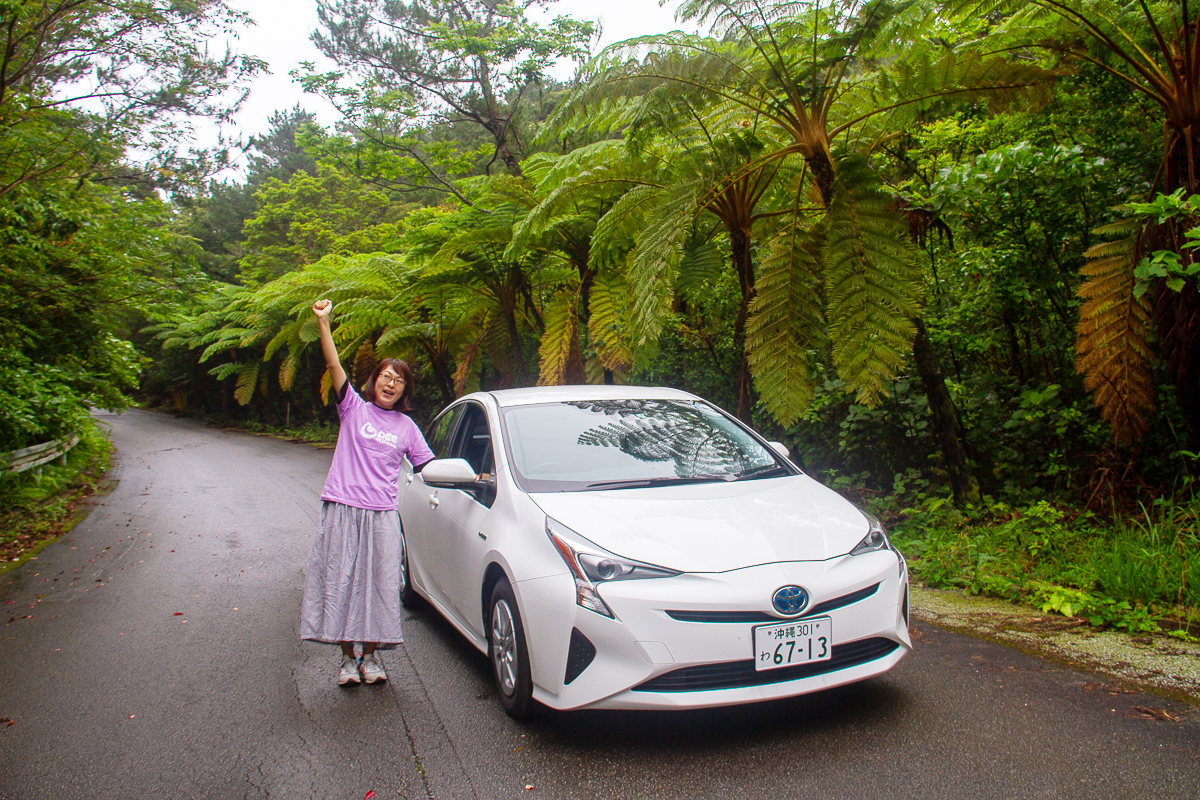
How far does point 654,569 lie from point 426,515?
7.57 ft

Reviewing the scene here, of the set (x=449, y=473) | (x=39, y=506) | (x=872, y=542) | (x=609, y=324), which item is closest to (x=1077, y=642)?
(x=872, y=542)

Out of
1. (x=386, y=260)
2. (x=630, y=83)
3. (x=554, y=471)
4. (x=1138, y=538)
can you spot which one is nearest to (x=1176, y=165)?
(x=1138, y=538)

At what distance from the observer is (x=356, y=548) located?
4.25m

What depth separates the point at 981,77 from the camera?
20.5 ft

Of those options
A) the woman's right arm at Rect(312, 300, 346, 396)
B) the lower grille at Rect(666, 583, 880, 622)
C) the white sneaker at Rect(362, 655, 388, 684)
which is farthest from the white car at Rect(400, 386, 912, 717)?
the woman's right arm at Rect(312, 300, 346, 396)

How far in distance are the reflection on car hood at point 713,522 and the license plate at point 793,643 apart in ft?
0.87

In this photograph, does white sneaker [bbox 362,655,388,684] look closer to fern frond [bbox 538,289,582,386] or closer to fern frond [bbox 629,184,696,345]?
fern frond [bbox 629,184,696,345]

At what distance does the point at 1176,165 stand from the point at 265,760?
6.66 meters

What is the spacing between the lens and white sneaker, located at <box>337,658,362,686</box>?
13.9 ft

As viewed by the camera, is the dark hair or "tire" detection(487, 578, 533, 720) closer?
"tire" detection(487, 578, 533, 720)

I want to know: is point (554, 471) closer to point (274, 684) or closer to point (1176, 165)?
point (274, 684)

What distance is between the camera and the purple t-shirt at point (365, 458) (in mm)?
4270

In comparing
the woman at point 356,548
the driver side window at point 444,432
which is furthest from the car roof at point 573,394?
the woman at point 356,548

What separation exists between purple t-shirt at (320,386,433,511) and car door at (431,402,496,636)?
0.37 meters
